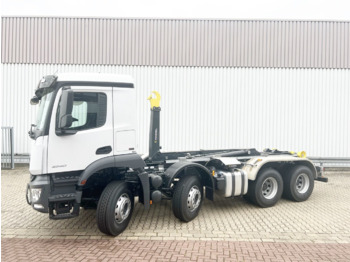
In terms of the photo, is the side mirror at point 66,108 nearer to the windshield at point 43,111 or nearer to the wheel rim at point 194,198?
the windshield at point 43,111

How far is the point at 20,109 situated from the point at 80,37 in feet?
13.6

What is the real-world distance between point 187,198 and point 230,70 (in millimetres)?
8025

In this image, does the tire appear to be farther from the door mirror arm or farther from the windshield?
the windshield

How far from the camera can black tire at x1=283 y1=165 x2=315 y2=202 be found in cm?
716

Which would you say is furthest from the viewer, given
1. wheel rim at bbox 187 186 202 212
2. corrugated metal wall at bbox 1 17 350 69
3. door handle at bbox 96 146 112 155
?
corrugated metal wall at bbox 1 17 350 69

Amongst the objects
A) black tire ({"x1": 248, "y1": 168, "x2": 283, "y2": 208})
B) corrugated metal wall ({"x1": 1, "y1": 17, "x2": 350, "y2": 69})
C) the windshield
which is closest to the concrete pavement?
black tire ({"x1": 248, "y1": 168, "x2": 283, "y2": 208})

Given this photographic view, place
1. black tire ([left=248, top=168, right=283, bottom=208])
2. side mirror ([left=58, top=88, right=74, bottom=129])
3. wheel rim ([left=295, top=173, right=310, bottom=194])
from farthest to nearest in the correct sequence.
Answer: wheel rim ([left=295, top=173, right=310, bottom=194]) < black tire ([left=248, top=168, right=283, bottom=208]) < side mirror ([left=58, top=88, right=74, bottom=129])

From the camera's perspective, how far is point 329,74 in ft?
40.5

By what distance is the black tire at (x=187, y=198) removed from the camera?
18.1ft

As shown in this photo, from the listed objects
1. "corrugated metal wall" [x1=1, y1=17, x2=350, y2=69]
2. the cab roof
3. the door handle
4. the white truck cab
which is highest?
"corrugated metal wall" [x1=1, y1=17, x2=350, y2=69]

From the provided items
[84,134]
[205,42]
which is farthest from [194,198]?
[205,42]

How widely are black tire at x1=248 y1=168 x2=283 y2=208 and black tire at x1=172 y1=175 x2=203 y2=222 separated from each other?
4.69 feet

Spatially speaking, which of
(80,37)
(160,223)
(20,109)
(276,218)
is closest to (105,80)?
(160,223)

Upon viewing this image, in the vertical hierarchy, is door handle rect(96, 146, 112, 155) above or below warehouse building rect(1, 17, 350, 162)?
below
